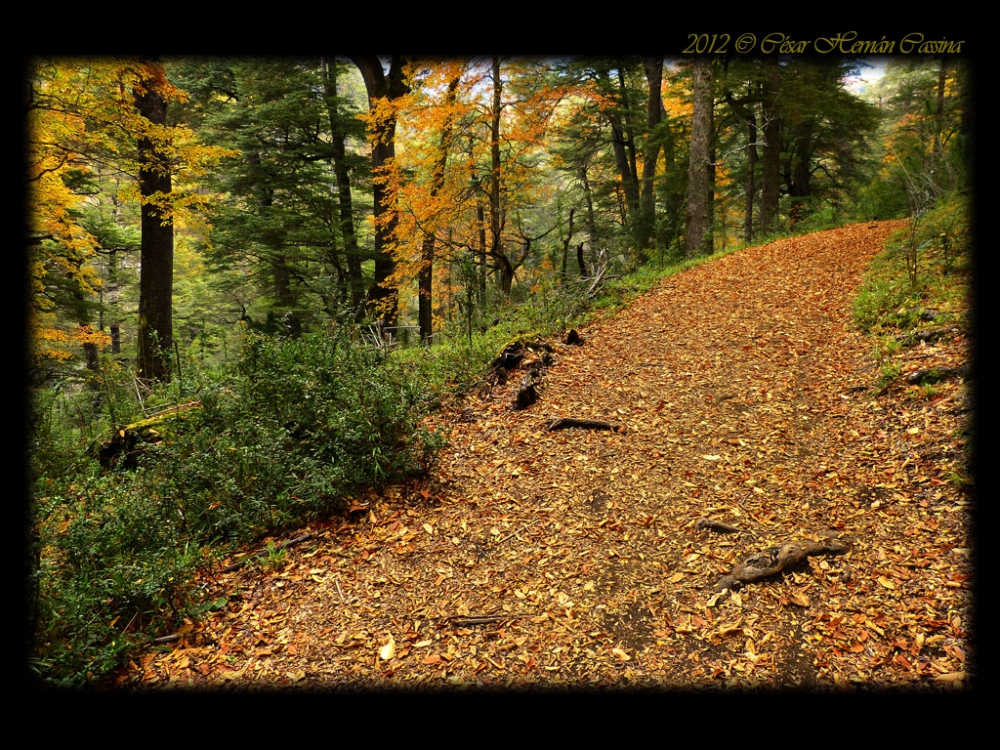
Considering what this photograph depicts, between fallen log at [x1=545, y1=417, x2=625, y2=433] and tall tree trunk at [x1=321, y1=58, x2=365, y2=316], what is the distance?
10757 mm

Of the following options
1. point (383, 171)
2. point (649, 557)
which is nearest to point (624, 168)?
point (383, 171)

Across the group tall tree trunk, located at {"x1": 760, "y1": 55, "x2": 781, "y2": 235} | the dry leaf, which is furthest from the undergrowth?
tall tree trunk, located at {"x1": 760, "y1": 55, "x2": 781, "y2": 235}

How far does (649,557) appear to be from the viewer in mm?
3242

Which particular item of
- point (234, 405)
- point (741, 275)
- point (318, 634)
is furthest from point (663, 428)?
point (741, 275)

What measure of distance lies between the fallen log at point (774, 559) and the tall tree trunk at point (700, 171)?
1045 cm

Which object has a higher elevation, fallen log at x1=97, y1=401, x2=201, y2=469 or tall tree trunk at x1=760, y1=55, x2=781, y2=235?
tall tree trunk at x1=760, y1=55, x2=781, y2=235

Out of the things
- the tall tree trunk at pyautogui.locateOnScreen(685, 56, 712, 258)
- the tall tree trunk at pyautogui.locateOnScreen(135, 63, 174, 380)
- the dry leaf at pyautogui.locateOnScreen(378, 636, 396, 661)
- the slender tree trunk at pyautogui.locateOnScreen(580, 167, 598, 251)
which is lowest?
the dry leaf at pyautogui.locateOnScreen(378, 636, 396, 661)

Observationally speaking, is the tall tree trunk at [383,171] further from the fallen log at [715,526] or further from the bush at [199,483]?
the fallen log at [715,526]

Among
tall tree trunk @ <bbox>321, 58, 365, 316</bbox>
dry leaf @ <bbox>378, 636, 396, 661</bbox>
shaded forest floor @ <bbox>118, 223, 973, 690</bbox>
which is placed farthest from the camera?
tall tree trunk @ <bbox>321, 58, 365, 316</bbox>

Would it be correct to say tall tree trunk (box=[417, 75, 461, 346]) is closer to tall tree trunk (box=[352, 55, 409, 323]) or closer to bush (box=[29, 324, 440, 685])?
tall tree trunk (box=[352, 55, 409, 323])

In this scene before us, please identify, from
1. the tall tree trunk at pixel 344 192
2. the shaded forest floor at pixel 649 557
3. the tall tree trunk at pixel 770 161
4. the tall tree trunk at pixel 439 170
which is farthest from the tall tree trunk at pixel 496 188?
the tall tree trunk at pixel 770 161

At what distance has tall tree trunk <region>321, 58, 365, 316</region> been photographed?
1425 centimetres

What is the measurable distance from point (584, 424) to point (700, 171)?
9.74 m

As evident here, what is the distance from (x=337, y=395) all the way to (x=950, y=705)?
14.5 ft
